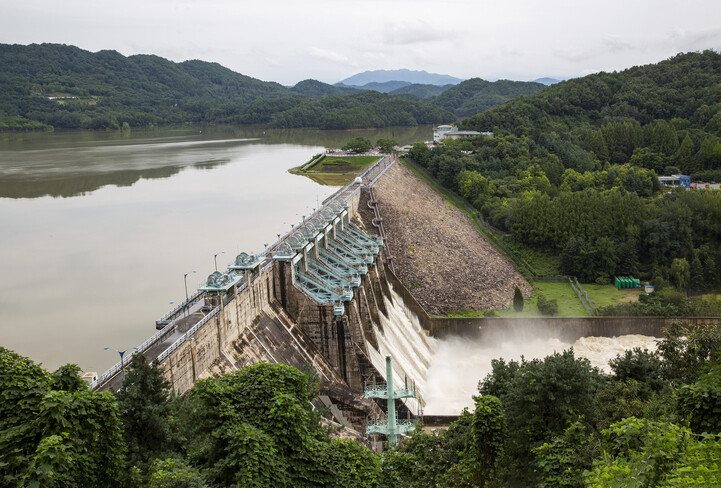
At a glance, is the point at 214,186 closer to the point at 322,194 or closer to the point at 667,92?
the point at 322,194

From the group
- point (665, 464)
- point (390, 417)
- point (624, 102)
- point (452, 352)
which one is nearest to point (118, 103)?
point (624, 102)

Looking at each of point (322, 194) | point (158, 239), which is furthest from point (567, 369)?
point (322, 194)

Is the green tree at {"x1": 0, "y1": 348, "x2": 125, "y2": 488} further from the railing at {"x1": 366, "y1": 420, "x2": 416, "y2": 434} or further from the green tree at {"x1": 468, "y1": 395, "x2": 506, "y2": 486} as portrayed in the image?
the railing at {"x1": 366, "y1": 420, "x2": 416, "y2": 434}

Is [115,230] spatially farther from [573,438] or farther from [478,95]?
[478,95]

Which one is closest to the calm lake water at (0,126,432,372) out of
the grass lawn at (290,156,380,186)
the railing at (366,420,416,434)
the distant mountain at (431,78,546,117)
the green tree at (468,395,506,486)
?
the grass lawn at (290,156,380,186)

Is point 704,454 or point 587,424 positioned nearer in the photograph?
point 704,454

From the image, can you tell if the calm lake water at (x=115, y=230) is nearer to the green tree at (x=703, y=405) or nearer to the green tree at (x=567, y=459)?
the green tree at (x=567, y=459)

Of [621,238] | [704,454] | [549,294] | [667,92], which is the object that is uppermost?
[667,92]
